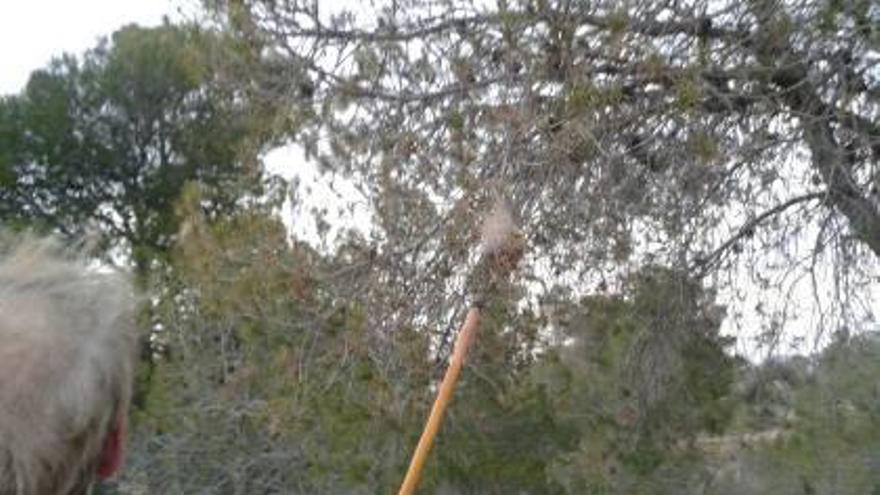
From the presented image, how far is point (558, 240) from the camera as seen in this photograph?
7.82 m

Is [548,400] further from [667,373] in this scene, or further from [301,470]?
[301,470]

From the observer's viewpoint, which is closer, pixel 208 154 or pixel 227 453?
pixel 227 453

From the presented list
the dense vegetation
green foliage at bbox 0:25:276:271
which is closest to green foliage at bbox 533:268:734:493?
the dense vegetation

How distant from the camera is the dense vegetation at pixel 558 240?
7605 millimetres

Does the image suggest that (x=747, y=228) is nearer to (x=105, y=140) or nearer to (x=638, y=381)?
(x=638, y=381)

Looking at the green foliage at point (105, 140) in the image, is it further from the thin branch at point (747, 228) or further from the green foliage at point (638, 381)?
the thin branch at point (747, 228)

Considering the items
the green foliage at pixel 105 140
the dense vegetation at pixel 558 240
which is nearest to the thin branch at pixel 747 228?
the dense vegetation at pixel 558 240

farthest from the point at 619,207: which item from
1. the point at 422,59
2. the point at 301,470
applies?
the point at 301,470

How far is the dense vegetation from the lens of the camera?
7605 millimetres

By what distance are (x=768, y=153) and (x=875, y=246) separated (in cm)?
81

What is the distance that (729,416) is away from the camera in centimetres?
1144

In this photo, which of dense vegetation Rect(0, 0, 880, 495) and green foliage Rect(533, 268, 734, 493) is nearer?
dense vegetation Rect(0, 0, 880, 495)

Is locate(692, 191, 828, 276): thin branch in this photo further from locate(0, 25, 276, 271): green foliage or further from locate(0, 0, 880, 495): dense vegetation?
locate(0, 25, 276, 271): green foliage

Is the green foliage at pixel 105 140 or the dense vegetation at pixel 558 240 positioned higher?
the green foliage at pixel 105 140
